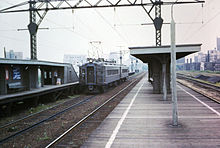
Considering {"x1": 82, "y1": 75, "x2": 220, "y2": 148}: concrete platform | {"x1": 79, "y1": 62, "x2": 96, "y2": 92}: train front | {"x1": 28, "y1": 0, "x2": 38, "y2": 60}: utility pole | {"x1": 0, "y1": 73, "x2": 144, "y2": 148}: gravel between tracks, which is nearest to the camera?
{"x1": 82, "y1": 75, "x2": 220, "y2": 148}: concrete platform

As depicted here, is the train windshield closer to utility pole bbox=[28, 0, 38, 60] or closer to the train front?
the train front

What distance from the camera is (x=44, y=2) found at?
16.0 meters

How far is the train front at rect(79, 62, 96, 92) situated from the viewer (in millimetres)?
20969

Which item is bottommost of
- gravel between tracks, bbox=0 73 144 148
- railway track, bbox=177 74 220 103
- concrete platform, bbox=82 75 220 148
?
gravel between tracks, bbox=0 73 144 148

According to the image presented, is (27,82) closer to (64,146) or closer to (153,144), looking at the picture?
(64,146)

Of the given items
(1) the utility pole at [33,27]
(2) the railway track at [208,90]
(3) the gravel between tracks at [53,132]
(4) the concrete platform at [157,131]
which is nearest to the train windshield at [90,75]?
(1) the utility pole at [33,27]

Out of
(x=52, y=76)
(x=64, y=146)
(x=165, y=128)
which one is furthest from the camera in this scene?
(x=52, y=76)

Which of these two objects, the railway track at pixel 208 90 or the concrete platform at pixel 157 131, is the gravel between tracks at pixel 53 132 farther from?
the railway track at pixel 208 90

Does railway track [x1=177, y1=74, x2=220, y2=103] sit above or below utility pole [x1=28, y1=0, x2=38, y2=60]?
below

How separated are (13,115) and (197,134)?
9839 millimetres

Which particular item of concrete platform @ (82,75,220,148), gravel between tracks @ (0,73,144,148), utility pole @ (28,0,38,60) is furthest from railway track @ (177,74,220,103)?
utility pole @ (28,0,38,60)

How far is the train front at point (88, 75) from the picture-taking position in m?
21.0

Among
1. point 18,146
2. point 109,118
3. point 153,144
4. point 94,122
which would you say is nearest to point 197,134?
point 153,144

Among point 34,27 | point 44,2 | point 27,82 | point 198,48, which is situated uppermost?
point 44,2
